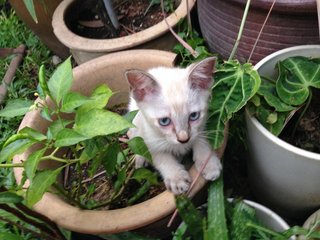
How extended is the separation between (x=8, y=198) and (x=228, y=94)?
69cm

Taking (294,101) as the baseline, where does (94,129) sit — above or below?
above

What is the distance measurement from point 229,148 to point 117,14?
93 centimetres

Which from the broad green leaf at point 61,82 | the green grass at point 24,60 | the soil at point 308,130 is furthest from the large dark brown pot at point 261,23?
the green grass at point 24,60

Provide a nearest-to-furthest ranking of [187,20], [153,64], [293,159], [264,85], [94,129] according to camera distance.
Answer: [94,129], [293,159], [264,85], [153,64], [187,20]

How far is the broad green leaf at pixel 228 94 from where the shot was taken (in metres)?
1.16

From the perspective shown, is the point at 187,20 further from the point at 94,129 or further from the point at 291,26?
the point at 94,129

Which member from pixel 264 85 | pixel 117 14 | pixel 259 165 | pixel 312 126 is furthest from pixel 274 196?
pixel 117 14

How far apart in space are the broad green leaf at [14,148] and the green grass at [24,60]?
1.04 meters

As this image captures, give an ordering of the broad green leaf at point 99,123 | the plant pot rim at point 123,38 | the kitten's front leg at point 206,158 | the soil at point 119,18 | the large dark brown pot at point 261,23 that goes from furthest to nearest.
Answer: the soil at point 119,18 → the plant pot rim at point 123,38 → the large dark brown pot at point 261,23 → the kitten's front leg at point 206,158 → the broad green leaf at point 99,123

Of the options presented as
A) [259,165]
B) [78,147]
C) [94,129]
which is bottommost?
[259,165]

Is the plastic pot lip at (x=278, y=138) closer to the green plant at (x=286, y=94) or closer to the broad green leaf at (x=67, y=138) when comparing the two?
the green plant at (x=286, y=94)

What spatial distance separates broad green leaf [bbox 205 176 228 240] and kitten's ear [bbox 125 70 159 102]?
0.34 m

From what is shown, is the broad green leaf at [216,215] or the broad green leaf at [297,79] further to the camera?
the broad green leaf at [297,79]

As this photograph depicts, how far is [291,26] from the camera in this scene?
1331mm
